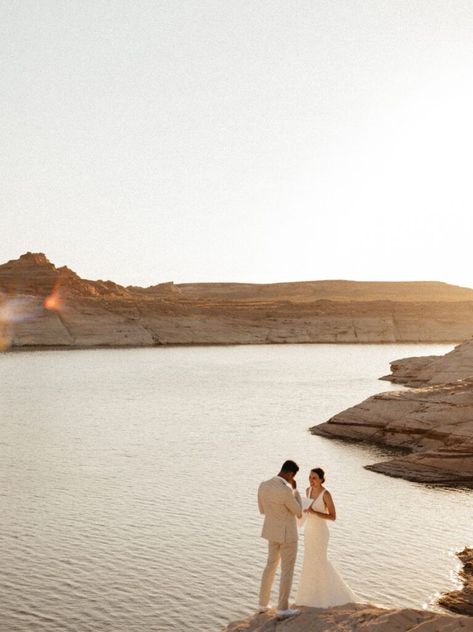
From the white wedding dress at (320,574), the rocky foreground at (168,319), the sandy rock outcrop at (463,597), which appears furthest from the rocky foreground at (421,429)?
the rocky foreground at (168,319)

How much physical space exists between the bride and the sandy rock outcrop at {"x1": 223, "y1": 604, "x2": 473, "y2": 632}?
12.5 inches

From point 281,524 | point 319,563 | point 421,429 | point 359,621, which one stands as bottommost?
point 359,621

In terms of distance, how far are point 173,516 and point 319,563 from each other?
36.7 ft

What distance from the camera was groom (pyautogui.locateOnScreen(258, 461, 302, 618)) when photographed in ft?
36.8

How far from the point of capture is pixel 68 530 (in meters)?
20.7

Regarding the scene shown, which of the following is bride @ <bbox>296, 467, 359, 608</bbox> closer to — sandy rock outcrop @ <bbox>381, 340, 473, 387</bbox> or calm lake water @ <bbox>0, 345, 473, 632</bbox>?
calm lake water @ <bbox>0, 345, 473, 632</bbox>

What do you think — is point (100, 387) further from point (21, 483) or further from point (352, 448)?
point (21, 483)

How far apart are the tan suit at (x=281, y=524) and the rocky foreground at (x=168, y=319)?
109 metres

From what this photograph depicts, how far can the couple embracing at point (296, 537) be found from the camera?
37.0ft

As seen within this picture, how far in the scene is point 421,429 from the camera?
3139cm

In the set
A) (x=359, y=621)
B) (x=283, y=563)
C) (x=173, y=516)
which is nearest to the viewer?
(x=359, y=621)

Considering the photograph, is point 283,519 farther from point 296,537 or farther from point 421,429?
point 421,429

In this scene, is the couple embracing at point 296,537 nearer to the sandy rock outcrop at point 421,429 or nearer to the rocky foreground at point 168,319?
the sandy rock outcrop at point 421,429

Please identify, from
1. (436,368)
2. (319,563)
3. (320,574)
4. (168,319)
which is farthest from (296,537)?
(168,319)
